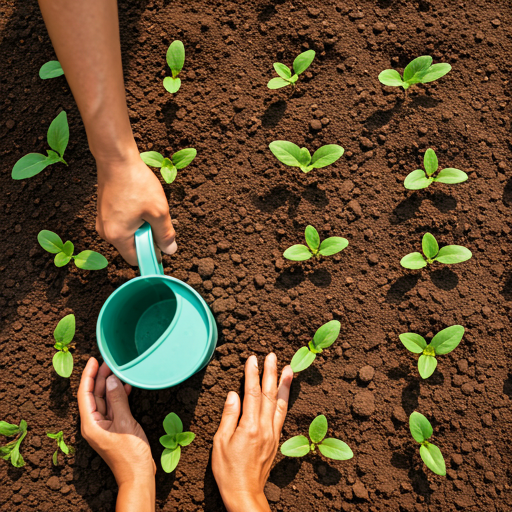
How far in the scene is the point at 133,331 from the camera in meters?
1.61

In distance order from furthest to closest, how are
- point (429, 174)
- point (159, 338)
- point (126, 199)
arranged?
point (429, 174)
point (159, 338)
point (126, 199)

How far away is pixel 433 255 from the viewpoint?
1.64 metres

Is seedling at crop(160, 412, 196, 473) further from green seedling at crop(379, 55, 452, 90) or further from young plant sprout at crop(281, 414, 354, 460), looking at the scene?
green seedling at crop(379, 55, 452, 90)

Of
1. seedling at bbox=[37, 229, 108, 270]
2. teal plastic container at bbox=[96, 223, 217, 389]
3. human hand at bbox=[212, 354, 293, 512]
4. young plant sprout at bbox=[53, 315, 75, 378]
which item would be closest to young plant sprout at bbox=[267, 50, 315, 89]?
teal plastic container at bbox=[96, 223, 217, 389]

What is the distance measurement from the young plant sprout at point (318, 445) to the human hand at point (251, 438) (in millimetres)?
70

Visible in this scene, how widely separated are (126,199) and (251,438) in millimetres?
994

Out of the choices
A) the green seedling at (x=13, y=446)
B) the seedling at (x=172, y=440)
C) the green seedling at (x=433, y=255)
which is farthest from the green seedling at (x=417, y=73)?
the green seedling at (x=13, y=446)

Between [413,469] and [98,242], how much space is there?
1.57 metres

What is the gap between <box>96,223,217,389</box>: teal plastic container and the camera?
1285 mm

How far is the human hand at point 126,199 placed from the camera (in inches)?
47.8

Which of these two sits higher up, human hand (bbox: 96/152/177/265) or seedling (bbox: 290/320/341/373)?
human hand (bbox: 96/152/177/265)

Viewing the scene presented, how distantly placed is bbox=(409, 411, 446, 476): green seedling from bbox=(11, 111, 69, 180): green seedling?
174 centimetres

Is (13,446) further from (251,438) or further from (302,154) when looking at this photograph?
(302,154)

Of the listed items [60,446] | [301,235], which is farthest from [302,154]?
[60,446]
